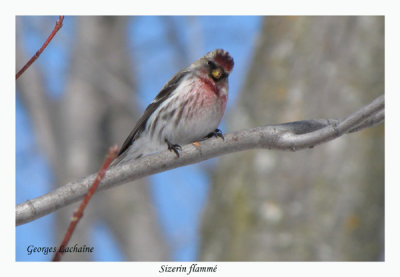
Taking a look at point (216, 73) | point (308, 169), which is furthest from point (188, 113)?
point (308, 169)

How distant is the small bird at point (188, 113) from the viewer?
11.1ft

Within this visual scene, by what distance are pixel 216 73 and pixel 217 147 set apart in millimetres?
910

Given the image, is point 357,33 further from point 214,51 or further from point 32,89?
point 32,89

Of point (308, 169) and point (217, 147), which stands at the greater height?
point (308, 169)

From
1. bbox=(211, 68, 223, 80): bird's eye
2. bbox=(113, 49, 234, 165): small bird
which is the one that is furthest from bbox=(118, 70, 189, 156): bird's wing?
bbox=(211, 68, 223, 80): bird's eye

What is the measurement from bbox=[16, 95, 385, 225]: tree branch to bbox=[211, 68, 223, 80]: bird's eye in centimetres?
82

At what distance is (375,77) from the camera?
17.3 ft

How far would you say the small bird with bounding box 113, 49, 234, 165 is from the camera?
3.37 m

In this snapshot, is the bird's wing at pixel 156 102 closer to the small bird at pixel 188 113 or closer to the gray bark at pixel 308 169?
the small bird at pixel 188 113

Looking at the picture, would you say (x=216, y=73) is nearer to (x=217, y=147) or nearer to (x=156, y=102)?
(x=156, y=102)

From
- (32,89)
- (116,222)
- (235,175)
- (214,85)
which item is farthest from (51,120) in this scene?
(214,85)

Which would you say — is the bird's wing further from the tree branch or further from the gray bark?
the gray bark

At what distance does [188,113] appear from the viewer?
342cm

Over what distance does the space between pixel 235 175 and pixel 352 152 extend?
1.16m
